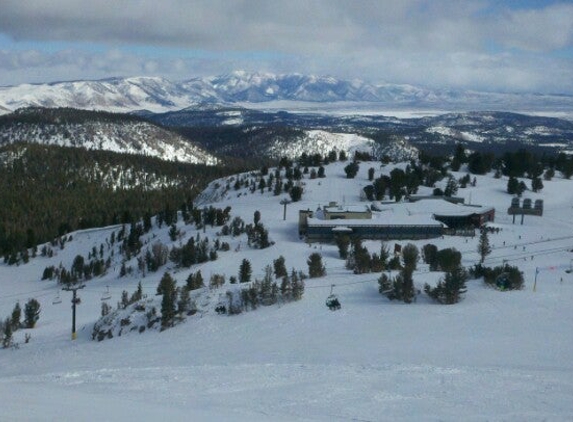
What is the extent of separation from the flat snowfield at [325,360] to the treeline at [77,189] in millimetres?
39002

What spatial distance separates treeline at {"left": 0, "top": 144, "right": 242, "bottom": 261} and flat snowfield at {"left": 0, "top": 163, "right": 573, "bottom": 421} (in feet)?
128

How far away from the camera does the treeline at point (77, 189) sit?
82.9m

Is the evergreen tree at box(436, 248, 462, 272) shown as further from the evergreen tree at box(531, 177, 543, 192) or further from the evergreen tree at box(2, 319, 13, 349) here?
the evergreen tree at box(531, 177, 543, 192)

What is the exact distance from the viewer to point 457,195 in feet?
249

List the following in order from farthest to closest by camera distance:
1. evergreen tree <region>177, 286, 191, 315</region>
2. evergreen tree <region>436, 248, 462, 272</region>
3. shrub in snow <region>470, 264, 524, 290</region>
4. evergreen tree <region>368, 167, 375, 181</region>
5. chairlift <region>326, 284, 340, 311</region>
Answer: evergreen tree <region>368, 167, 375, 181</region> < evergreen tree <region>436, 248, 462, 272</region> < shrub in snow <region>470, 264, 524, 290</region> < evergreen tree <region>177, 286, 191, 315</region> < chairlift <region>326, 284, 340, 311</region>

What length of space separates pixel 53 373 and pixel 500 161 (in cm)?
8221

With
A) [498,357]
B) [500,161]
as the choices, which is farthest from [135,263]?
[500,161]

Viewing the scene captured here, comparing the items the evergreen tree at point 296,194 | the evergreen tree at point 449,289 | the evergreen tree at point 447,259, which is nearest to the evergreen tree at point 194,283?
the evergreen tree at point 449,289

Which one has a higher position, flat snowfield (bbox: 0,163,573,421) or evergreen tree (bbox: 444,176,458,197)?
evergreen tree (bbox: 444,176,458,197)

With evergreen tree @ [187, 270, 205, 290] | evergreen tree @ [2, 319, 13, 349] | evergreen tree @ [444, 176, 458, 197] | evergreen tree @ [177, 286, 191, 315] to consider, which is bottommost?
evergreen tree @ [2, 319, 13, 349]

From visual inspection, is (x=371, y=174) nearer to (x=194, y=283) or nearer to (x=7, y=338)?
(x=194, y=283)

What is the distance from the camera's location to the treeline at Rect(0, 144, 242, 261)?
8294cm

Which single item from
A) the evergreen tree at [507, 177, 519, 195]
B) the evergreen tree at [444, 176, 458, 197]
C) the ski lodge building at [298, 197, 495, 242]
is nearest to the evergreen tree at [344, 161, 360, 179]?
the evergreen tree at [444, 176, 458, 197]

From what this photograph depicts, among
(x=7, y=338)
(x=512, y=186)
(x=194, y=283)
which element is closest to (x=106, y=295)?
(x=194, y=283)
